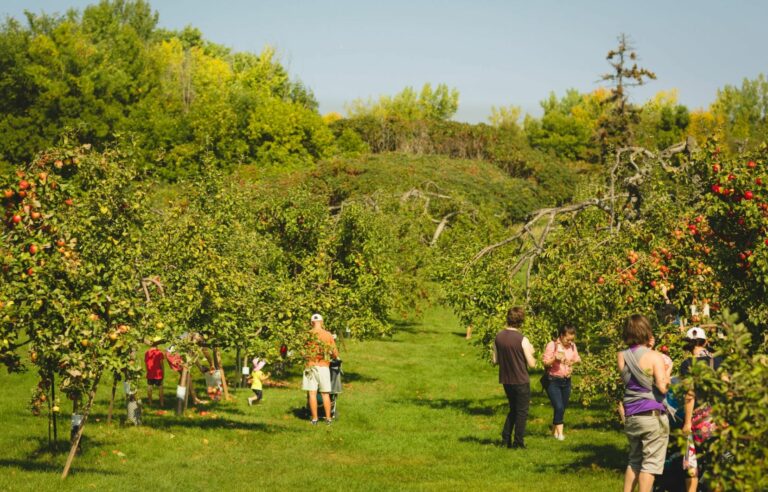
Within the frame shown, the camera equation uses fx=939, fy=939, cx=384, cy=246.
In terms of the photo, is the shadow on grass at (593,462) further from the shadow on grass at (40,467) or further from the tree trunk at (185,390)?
the tree trunk at (185,390)

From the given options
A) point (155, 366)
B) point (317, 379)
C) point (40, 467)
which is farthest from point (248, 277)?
point (40, 467)

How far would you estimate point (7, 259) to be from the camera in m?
10.3

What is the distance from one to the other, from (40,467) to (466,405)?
376 inches

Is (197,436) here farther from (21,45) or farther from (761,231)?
(21,45)

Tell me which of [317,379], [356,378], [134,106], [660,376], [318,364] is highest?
[134,106]

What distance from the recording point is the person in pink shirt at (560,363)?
46.7 feet

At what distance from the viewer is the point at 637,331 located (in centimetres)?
917

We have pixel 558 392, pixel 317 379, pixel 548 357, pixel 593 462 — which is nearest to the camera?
pixel 593 462

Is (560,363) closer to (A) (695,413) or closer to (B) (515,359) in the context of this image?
(B) (515,359)

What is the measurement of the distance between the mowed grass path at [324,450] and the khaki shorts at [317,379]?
70 centimetres

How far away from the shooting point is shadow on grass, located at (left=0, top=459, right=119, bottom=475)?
12.1 metres

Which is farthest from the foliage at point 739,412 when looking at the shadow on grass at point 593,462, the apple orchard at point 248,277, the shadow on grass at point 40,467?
the shadow on grass at point 40,467

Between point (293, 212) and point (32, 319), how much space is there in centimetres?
1049

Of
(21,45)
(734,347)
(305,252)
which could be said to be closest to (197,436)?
(305,252)
